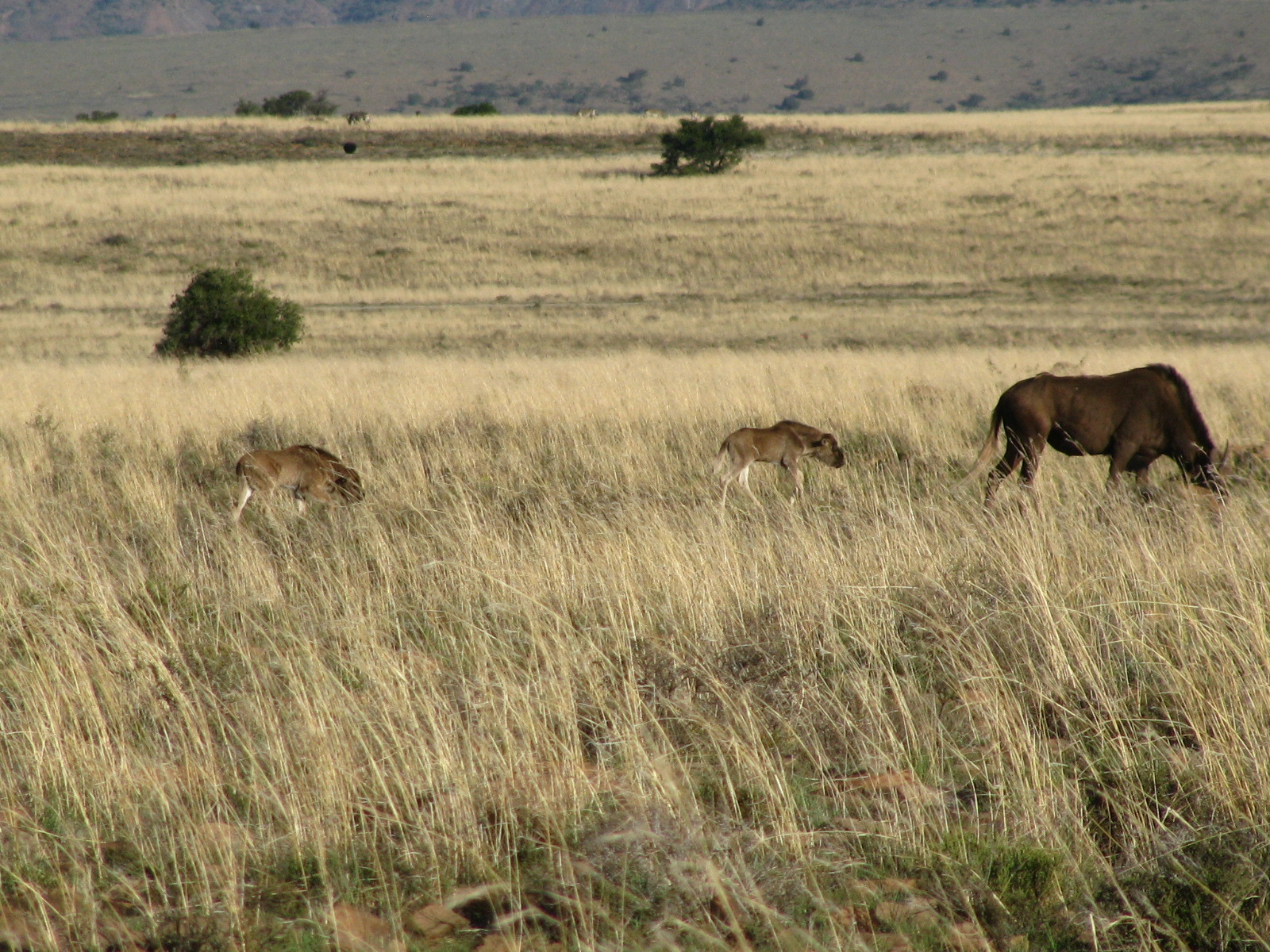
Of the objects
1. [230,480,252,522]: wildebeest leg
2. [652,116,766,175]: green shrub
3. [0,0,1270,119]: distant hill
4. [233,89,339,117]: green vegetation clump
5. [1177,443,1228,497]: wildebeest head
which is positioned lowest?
[1177,443,1228,497]: wildebeest head

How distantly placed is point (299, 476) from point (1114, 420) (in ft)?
19.4

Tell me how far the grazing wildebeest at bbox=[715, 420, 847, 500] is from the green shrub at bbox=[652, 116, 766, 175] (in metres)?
44.9

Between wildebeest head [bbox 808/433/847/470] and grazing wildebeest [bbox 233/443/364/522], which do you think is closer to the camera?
grazing wildebeest [bbox 233/443/364/522]

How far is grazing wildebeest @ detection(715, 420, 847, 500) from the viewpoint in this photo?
8766 mm

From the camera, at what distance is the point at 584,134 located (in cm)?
6381

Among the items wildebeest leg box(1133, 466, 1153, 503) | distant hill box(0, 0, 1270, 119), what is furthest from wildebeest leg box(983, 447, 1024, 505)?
distant hill box(0, 0, 1270, 119)

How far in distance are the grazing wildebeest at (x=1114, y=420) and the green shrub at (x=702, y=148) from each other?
45734 mm

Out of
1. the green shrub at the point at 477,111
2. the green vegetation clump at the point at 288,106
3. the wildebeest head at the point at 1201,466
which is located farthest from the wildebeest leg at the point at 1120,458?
the green vegetation clump at the point at 288,106

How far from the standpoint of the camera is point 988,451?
8.51 meters

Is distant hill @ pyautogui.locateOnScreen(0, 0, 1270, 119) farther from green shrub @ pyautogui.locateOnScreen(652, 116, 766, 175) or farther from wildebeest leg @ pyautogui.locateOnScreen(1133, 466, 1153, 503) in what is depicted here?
wildebeest leg @ pyautogui.locateOnScreen(1133, 466, 1153, 503)

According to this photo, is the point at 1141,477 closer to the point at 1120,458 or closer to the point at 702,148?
the point at 1120,458

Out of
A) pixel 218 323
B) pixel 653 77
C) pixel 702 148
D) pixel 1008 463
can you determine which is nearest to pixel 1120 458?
pixel 1008 463

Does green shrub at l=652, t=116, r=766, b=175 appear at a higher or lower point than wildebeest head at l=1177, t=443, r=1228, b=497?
higher

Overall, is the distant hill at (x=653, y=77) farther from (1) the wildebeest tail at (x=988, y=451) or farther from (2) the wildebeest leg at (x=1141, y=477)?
(2) the wildebeest leg at (x=1141, y=477)
